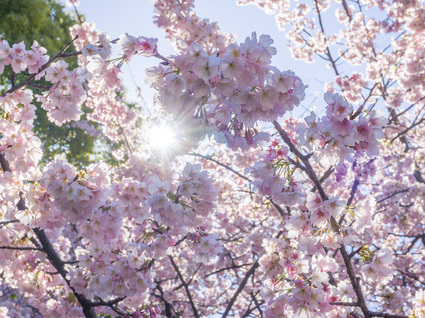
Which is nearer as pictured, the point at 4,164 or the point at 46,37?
the point at 4,164

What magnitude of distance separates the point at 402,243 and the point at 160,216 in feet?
28.9

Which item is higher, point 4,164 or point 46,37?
point 46,37

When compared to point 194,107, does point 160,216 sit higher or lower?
lower

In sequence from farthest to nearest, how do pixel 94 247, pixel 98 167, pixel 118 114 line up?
pixel 118 114
pixel 94 247
pixel 98 167

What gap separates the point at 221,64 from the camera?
152cm

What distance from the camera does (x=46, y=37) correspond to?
45.5 ft

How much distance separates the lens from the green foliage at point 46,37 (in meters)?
12.8

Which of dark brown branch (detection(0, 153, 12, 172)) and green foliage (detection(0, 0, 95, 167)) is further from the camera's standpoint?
green foliage (detection(0, 0, 95, 167))

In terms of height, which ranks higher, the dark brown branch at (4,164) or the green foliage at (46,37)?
the green foliage at (46,37)

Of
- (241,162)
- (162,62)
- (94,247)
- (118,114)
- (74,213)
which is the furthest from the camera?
(118,114)

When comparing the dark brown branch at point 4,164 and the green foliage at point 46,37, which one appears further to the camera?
the green foliage at point 46,37

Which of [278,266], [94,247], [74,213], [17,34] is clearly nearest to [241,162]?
[278,266]

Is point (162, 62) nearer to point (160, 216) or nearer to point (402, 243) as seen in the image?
point (160, 216)

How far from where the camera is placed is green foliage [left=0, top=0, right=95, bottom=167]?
41.9ft
